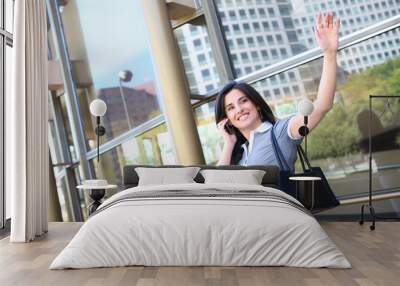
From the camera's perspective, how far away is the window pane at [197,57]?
607 cm

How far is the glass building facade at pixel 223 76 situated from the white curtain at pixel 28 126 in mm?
1788

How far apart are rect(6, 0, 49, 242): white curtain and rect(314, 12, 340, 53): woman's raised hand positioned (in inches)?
123

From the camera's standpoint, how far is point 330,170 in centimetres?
561

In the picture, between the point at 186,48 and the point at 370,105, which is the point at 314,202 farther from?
the point at 186,48

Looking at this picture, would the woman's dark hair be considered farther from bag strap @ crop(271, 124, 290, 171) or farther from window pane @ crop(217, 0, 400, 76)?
window pane @ crop(217, 0, 400, 76)

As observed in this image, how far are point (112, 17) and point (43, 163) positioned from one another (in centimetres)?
281

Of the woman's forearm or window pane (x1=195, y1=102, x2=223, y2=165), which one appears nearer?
the woman's forearm

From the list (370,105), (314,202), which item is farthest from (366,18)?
(314,202)

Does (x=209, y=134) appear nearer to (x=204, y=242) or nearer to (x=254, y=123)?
(x=254, y=123)

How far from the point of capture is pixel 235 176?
4.96 metres

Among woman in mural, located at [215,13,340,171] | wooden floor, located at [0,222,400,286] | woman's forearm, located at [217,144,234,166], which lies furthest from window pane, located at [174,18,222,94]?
wooden floor, located at [0,222,400,286]

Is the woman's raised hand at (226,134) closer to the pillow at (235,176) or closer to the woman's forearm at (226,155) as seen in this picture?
the woman's forearm at (226,155)

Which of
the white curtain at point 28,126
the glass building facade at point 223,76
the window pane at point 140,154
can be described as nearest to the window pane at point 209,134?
the glass building facade at point 223,76

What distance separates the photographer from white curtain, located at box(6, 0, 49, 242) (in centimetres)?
463
